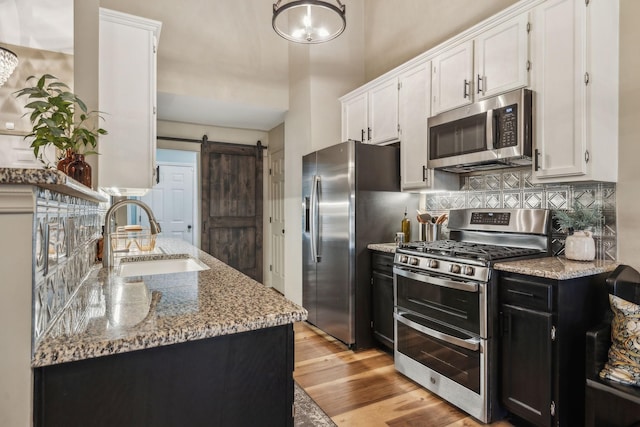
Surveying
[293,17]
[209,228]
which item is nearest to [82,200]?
[293,17]

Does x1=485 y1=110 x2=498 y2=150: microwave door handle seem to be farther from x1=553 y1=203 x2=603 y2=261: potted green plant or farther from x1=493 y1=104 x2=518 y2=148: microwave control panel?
x1=553 y1=203 x2=603 y2=261: potted green plant

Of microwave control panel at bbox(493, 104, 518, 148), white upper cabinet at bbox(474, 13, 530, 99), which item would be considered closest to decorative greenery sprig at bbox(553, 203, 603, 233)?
microwave control panel at bbox(493, 104, 518, 148)

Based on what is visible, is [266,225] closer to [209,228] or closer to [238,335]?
[209,228]

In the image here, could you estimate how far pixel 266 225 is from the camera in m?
5.62

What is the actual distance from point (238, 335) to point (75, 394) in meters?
0.34

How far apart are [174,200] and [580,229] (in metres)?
5.75

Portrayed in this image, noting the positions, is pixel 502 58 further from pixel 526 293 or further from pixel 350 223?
pixel 350 223

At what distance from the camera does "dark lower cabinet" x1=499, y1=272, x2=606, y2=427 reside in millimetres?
1782

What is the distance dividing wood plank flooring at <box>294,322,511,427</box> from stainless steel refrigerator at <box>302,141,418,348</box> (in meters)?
0.27

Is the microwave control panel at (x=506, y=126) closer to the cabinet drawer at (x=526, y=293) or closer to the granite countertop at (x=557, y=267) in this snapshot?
the granite countertop at (x=557, y=267)

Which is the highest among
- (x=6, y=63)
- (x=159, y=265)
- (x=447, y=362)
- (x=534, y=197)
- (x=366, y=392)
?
(x=6, y=63)

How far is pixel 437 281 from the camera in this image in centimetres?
231

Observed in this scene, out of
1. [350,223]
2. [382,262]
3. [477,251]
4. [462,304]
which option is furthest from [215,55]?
[462,304]

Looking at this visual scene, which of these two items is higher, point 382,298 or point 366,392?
point 382,298
